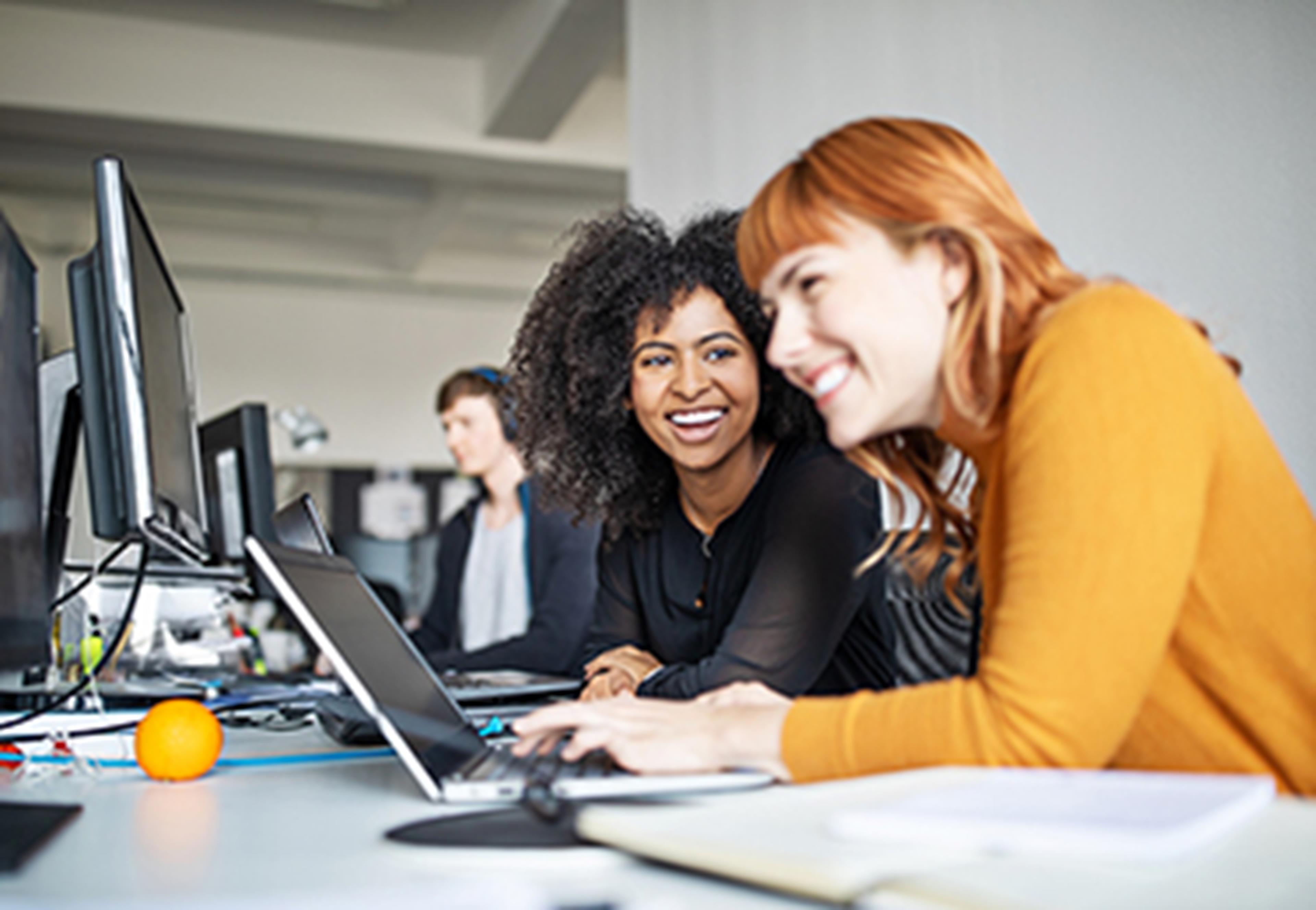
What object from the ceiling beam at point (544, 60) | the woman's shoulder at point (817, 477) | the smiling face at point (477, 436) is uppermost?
the ceiling beam at point (544, 60)

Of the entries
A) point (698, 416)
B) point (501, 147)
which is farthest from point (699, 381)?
point (501, 147)

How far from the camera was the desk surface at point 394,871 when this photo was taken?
0.53 metres

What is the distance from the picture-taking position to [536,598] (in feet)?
10.4

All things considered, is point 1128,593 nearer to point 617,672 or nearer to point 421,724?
point 421,724

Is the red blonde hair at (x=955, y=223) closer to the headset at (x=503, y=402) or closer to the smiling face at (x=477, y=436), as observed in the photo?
the headset at (x=503, y=402)

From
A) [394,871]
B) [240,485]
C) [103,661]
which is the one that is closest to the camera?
[394,871]

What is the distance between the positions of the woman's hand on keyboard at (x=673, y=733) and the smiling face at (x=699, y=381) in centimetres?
71

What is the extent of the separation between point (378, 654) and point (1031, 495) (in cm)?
62

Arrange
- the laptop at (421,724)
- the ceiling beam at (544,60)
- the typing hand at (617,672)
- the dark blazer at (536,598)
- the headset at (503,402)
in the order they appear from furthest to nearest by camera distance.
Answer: the ceiling beam at (544,60) → the dark blazer at (536,598) → the headset at (503,402) → the typing hand at (617,672) → the laptop at (421,724)

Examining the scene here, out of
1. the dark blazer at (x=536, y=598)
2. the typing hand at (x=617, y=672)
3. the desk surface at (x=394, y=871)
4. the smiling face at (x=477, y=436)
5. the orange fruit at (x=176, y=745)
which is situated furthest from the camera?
the smiling face at (x=477, y=436)

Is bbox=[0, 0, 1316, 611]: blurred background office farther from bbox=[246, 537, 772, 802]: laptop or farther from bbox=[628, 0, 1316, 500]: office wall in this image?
bbox=[246, 537, 772, 802]: laptop

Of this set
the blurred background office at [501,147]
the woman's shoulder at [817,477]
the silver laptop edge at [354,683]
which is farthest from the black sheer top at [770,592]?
the silver laptop edge at [354,683]

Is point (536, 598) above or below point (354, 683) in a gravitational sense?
below

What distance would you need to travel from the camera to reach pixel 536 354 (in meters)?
1.93
